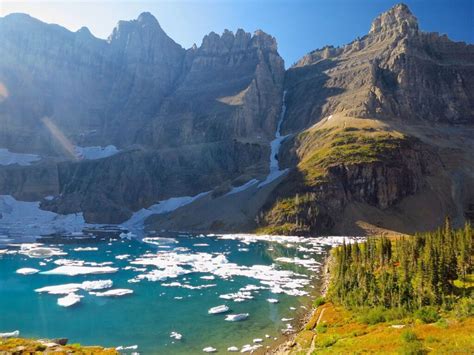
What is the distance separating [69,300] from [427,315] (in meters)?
47.2

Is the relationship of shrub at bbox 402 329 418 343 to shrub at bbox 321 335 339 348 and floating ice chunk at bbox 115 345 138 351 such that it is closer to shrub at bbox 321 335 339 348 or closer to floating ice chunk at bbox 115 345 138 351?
shrub at bbox 321 335 339 348

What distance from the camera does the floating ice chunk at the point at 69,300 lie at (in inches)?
2338

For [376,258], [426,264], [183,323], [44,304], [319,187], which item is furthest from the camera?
[319,187]

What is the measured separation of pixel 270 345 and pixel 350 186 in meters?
144

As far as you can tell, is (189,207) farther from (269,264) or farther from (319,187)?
(269,264)

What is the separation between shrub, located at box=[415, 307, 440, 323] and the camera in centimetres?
3931

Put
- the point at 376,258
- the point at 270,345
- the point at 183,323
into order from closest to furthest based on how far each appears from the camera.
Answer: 1. the point at 270,345
2. the point at 183,323
3. the point at 376,258

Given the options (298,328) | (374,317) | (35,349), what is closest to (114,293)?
(298,328)

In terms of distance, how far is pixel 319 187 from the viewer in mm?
174750

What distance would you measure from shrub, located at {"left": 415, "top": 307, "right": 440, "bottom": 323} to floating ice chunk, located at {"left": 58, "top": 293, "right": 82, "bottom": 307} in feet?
148

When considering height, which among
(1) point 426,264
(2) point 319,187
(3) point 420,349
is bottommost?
(3) point 420,349

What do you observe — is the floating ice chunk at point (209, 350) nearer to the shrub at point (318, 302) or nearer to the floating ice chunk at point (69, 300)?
the shrub at point (318, 302)

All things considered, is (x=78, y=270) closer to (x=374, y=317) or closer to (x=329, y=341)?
(x=329, y=341)

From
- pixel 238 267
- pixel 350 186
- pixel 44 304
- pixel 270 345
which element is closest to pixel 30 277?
pixel 44 304
